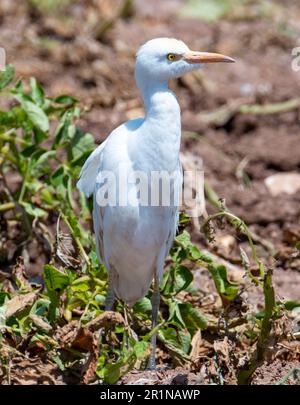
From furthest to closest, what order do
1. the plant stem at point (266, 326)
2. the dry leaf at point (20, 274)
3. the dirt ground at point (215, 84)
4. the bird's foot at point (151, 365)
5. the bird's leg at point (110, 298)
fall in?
the dirt ground at point (215, 84), the dry leaf at point (20, 274), the bird's leg at point (110, 298), the bird's foot at point (151, 365), the plant stem at point (266, 326)

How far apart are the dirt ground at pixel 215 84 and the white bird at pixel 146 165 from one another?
2.76 feet

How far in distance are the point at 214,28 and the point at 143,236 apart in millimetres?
4766

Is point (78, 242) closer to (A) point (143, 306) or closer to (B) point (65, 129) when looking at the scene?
(A) point (143, 306)

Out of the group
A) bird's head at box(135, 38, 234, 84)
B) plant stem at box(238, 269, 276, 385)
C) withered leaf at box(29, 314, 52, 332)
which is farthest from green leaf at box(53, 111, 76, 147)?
plant stem at box(238, 269, 276, 385)

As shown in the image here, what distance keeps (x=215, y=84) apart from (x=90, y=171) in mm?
3437

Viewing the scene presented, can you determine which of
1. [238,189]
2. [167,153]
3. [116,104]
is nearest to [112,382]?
[167,153]

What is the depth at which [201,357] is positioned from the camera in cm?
397

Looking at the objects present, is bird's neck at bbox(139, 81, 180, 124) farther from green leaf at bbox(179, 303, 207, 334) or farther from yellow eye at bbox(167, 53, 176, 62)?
green leaf at bbox(179, 303, 207, 334)

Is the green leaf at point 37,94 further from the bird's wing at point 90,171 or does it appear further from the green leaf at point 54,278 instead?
the green leaf at point 54,278

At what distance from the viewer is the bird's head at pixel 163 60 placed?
3.77 metres

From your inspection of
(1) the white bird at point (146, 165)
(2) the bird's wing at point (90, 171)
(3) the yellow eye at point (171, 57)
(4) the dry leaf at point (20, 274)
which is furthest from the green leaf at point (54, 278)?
(3) the yellow eye at point (171, 57)

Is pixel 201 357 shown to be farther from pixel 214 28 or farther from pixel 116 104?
pixel 214 28

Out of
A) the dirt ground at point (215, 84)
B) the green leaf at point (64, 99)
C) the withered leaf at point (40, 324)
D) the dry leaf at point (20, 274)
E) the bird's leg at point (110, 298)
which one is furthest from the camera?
the dirt ground at point (215, 84)

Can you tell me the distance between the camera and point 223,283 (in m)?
4.23
